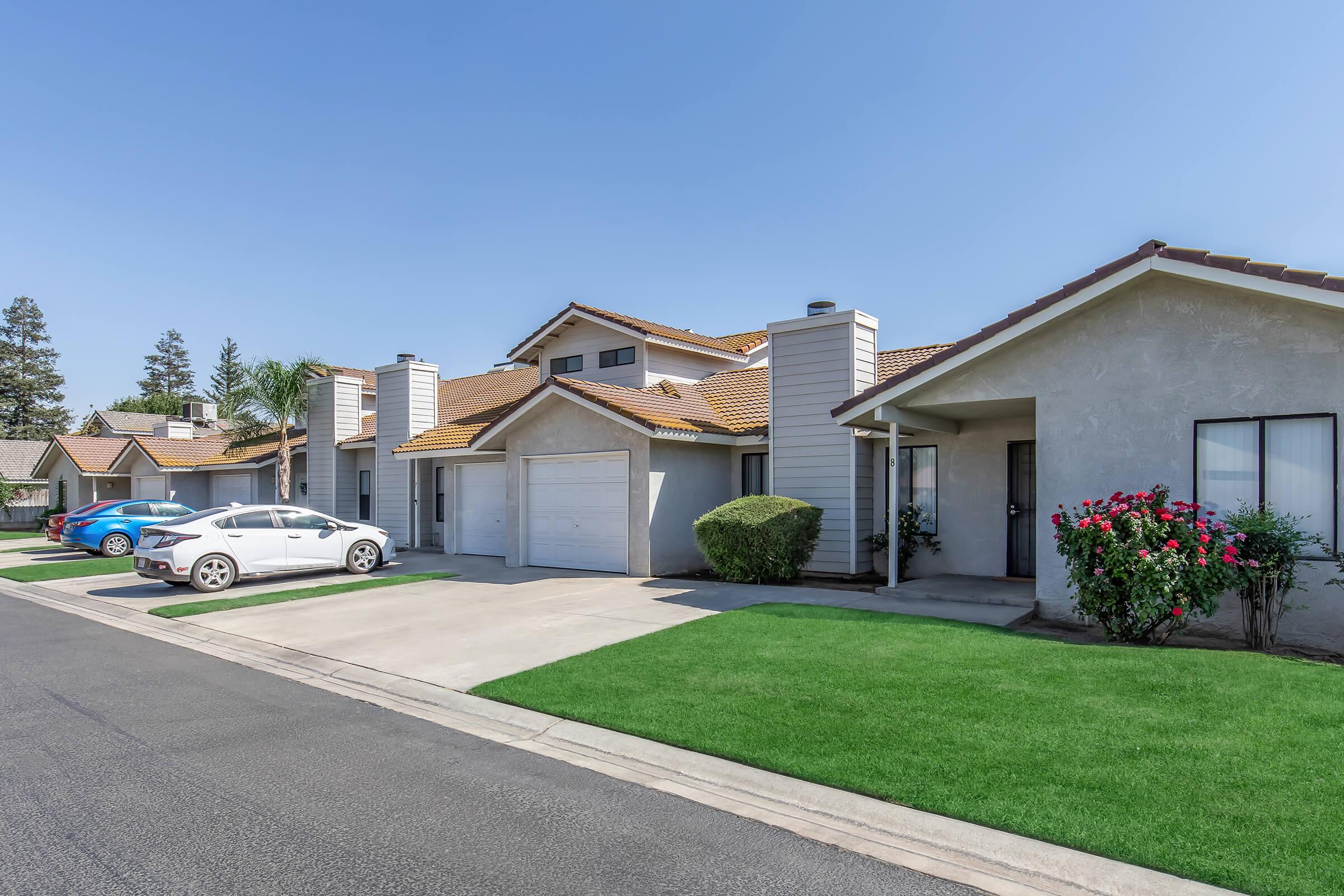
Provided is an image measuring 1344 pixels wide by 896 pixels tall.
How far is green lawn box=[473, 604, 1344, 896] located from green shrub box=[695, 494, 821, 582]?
4446 millimetres

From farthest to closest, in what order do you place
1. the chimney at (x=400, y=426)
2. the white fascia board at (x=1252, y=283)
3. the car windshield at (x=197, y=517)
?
the chimney at (x=400, y=426) < the car windshield at (x=197, y=517) < the white fascia board at (x=1252, y=283)

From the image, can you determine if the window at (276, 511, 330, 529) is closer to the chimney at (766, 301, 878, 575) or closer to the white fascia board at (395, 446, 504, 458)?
the white fascia board at (395, 446, 504, 458)

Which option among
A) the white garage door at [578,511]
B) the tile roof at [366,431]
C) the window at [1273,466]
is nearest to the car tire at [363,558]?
the white garage door at [578,511]

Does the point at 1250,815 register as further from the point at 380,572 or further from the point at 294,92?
the point at 294,92

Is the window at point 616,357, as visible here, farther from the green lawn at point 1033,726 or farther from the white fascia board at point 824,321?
the green lawn at point 1033,726

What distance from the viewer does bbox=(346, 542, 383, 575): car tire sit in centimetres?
1647

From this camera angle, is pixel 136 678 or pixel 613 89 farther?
pixel 613 89

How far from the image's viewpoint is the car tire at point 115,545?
71.1 feet

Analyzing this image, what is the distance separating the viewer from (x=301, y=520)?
15883mm

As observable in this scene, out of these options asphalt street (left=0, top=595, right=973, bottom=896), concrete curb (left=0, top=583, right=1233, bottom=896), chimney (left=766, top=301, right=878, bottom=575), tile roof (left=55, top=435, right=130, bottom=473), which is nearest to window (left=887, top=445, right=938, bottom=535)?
chimney (left=766, top=301, right=878, bottom=575)

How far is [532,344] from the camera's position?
2195 cm

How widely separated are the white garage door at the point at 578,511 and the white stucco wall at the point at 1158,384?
→ 7173 millimetres

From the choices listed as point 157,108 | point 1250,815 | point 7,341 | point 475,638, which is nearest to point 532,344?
point 157,108

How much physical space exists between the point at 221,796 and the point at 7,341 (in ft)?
285
